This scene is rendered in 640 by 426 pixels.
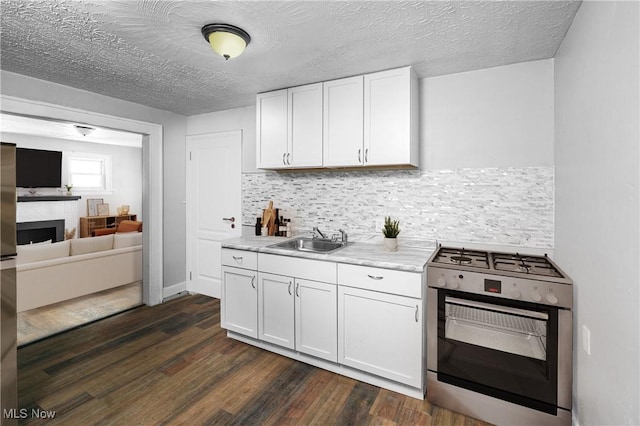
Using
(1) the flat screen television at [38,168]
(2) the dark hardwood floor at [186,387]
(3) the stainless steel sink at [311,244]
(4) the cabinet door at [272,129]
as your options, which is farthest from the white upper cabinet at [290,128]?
(1) the flat screen television at [38,168]

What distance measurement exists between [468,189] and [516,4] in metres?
1.30

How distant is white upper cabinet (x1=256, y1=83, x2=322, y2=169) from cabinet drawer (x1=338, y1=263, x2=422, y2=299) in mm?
1041

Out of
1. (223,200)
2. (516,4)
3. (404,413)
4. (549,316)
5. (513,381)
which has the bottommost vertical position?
(404,413)

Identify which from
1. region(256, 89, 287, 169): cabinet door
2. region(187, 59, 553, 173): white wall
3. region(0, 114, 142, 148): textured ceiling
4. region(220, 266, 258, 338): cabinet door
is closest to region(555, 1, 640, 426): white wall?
region(187, 59, 553, 173): white wall

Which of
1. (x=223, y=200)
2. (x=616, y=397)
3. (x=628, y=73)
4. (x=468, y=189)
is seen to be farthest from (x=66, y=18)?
(x=616, y=397)

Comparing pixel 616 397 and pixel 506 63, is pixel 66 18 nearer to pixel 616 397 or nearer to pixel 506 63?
pixel 506 63

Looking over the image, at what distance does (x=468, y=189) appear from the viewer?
253 centimetres

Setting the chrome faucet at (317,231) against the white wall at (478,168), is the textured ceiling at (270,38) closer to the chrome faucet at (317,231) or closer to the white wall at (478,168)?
the white wall at (478,168)

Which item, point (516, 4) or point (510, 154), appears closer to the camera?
point (516, 4)

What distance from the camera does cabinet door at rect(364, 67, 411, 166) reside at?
2.42 m

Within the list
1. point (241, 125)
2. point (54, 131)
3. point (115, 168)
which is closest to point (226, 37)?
point (241, 125)

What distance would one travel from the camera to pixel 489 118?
246cm

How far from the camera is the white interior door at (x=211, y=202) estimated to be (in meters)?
3.84

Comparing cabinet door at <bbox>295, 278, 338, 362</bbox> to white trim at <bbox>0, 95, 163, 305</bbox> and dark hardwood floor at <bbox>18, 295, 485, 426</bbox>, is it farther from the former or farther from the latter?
white trim at <bbox>0, 95, 163, 305</bbox>
